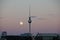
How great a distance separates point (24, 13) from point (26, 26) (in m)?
0.30

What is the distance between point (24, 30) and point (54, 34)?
0.69m

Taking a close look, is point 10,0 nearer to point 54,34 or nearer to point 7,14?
point 7,14

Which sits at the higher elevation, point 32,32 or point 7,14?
point 7,14

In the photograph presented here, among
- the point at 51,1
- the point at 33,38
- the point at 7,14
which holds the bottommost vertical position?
the point at 33,38

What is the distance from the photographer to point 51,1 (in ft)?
13.5

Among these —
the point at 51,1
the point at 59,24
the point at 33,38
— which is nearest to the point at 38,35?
the point at 33,38

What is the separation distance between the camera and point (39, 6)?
4066 mm

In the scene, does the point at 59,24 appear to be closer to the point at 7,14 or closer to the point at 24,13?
the point at 24,13

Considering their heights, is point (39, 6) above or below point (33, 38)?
above


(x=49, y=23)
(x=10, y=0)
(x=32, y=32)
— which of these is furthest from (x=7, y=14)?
(x=49, y=23)

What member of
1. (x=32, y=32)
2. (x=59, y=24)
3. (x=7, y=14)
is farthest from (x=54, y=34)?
(x=7, y=14)

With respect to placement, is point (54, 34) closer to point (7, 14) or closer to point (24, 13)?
point (24, 13)

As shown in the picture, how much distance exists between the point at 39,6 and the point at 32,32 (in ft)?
2.01

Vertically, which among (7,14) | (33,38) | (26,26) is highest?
(7,14)
